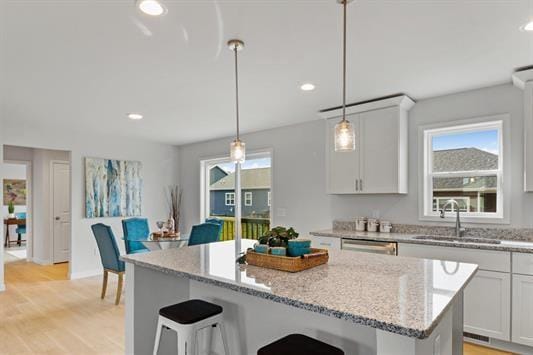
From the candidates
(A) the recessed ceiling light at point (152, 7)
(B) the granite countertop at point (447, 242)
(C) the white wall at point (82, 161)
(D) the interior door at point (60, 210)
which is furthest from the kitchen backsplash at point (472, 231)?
(D) the interior door at point (60, 210)

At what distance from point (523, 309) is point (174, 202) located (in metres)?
5.50

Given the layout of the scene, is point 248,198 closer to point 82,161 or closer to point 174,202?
point 174,202

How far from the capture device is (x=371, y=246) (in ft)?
11.0

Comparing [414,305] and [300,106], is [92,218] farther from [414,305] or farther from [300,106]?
[414,305]

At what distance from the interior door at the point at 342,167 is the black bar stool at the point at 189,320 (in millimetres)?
2408

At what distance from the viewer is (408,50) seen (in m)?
2.42

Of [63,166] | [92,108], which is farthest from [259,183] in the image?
[63,166]

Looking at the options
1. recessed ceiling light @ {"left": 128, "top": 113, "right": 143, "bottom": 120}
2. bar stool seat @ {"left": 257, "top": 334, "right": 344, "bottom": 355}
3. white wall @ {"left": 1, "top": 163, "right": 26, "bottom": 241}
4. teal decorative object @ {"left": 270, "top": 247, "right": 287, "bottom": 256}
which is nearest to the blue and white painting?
recessed ceiling light @ {"left": 128, "top": 113, "right": 143, "bottom": 120}

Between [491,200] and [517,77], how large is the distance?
119 cm

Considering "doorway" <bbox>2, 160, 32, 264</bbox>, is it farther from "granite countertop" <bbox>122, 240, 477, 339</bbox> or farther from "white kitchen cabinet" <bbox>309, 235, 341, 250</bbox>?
"granite countertop" <bbox>122, 240, 477, 339</bbox>

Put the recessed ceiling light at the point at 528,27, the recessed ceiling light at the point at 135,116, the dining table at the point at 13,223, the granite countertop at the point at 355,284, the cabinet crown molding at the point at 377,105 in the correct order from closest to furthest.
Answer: the granite countertop at the point at 355,284 < the recessed ceiling light at the point at 528,27 < the cabinet crown molding at the point at 377,105 < the recessed ceiling light at the point at 135,116 < the dining table at the point at 13,223

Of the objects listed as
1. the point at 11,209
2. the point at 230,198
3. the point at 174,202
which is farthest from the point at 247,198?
the point at 11,209

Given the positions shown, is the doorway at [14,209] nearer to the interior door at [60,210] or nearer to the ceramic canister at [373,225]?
the interior door at [60,210]

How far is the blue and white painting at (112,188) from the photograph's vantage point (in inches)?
214
